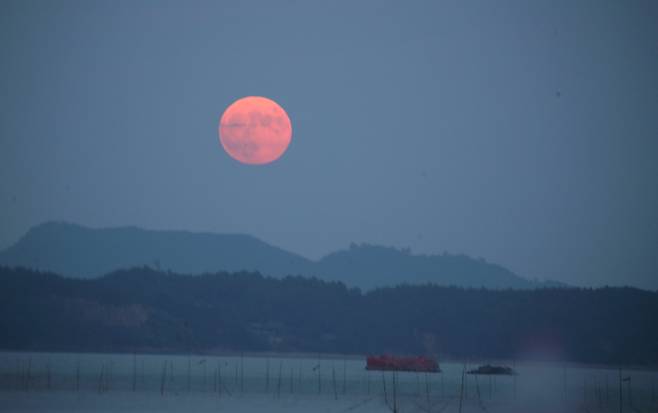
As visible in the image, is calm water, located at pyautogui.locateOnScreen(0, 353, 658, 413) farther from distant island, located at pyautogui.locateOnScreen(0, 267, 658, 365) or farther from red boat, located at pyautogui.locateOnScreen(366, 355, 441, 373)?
distant island, located at pyautogui.locateOnScreen(0, 267, 658, 365)

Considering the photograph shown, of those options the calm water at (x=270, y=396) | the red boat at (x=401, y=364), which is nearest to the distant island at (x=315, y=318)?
the red boat at (x=401, y=364)

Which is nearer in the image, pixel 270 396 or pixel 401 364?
pixel 270 396

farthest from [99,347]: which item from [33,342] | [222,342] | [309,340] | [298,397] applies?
[298,397]

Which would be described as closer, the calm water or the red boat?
the calm water

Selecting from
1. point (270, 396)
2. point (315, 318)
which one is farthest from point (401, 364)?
point (315, 318)

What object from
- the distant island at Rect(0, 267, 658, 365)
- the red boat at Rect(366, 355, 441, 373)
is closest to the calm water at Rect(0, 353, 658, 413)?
the red boat at Rect(366, 355, 441, 373)

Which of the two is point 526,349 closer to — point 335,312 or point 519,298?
point 519,298

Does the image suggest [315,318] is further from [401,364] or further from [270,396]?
[270,396]

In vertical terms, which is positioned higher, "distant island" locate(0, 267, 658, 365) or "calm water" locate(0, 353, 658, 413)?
"distant island" locate(0, 267, 658, 365)

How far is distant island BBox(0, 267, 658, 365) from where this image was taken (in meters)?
133

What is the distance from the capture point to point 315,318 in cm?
14988

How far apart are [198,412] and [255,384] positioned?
26086 millimetres

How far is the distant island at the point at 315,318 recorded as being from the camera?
5226 inches

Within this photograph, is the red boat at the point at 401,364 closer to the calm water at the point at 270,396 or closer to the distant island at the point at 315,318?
the calm water at the point at 270,396
